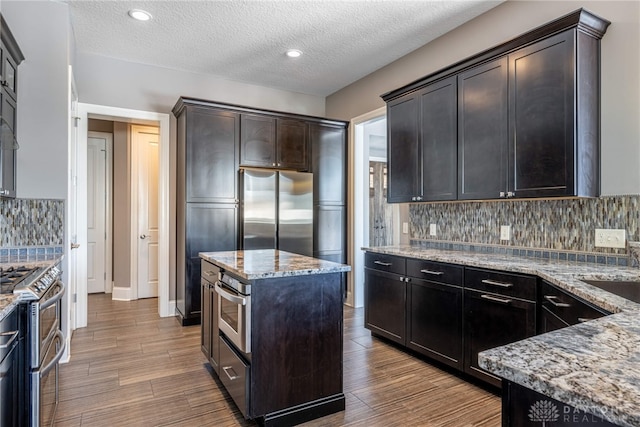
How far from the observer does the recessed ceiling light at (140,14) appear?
123 inches

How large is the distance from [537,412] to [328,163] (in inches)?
165

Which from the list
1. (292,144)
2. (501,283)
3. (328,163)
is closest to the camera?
(501,283)

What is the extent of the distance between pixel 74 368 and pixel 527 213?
3.65 meters

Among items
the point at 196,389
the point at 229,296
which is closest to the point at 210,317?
the point at 196,389

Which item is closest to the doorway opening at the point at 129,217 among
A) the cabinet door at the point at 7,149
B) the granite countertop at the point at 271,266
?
the cabinet door at the point at 7,149

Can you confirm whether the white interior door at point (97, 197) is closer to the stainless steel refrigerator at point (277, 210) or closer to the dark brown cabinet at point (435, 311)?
the stainless steel refrigerator at point (277, 210)

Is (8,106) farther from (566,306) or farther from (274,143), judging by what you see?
(566,306)

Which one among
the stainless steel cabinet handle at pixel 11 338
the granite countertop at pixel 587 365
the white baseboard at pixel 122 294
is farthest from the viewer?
the white baseboard at pixel 122 294

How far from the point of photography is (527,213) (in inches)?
110

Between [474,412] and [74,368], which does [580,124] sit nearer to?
[474,412]

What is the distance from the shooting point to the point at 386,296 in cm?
329

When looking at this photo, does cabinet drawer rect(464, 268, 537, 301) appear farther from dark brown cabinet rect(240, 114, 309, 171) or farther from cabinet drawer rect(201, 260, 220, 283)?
dark brown cabinet rect(240, 114, 309, 171)
